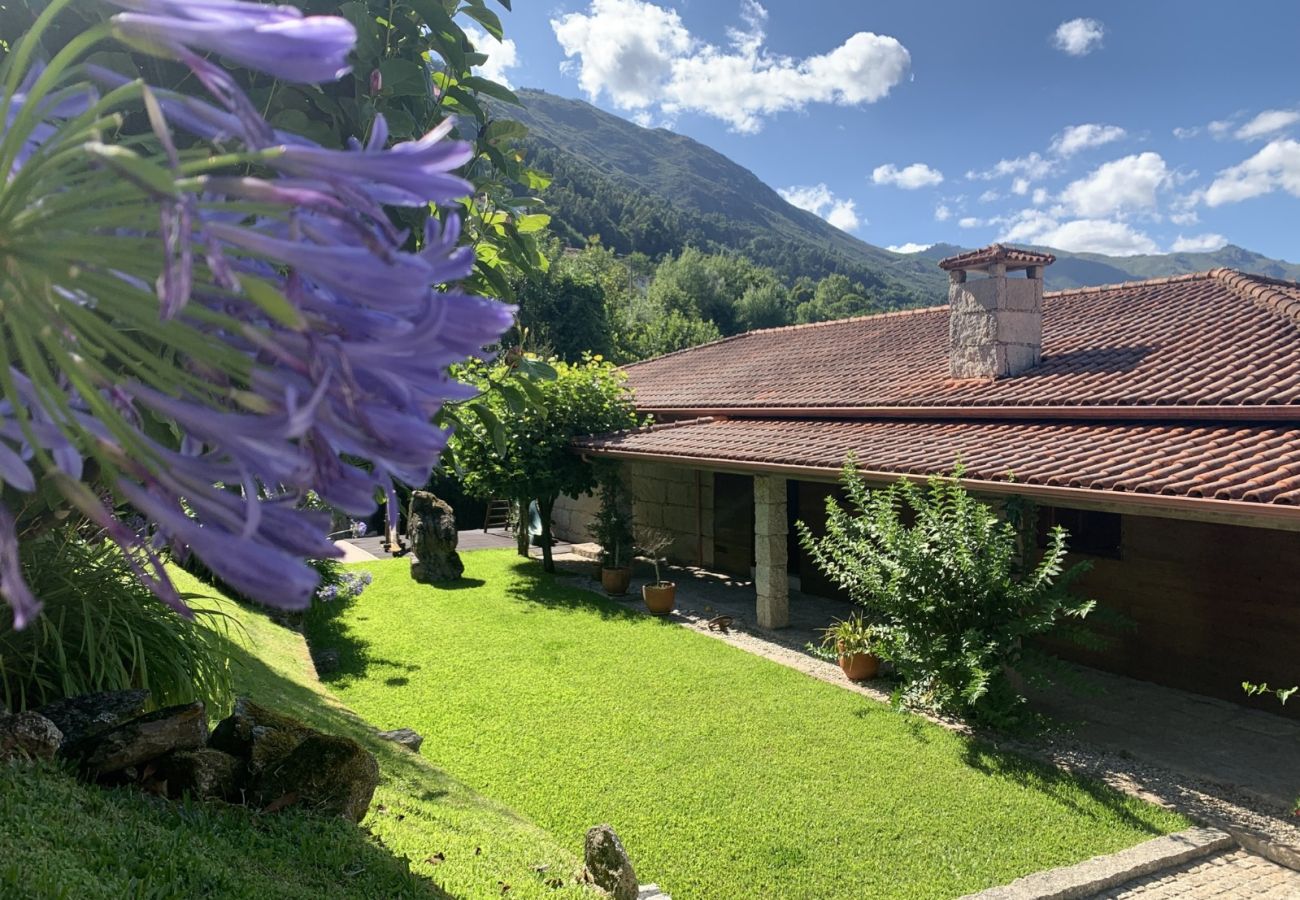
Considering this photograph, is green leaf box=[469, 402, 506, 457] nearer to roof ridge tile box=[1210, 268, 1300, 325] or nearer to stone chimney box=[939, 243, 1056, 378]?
stone chimney box=[939, 243, 1056, 378]

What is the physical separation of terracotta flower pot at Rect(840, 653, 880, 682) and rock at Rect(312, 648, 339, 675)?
229 inches

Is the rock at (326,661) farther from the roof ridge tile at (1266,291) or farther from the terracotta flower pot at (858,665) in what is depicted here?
the roof ridge tile at (1266,291)

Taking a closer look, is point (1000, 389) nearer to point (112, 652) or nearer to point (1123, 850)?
point (1123, 850)

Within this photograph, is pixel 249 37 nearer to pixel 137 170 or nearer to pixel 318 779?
pixel 137 170

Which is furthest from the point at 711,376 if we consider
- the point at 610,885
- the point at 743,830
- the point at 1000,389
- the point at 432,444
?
the point at 432,444

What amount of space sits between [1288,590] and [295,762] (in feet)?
29.5

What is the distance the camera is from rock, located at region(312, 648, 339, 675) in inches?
387

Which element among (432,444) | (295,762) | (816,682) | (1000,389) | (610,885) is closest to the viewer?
(432,444)

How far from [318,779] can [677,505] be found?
1368 cm

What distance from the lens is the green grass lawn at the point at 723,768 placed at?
5.71 m

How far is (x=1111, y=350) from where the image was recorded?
464 inches

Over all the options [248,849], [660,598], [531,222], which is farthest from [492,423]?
[660,598]

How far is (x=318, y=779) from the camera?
405 cm

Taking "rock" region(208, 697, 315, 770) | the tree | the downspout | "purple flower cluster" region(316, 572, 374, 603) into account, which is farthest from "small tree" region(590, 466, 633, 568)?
"rock" region(208, 697, 315, 770)
